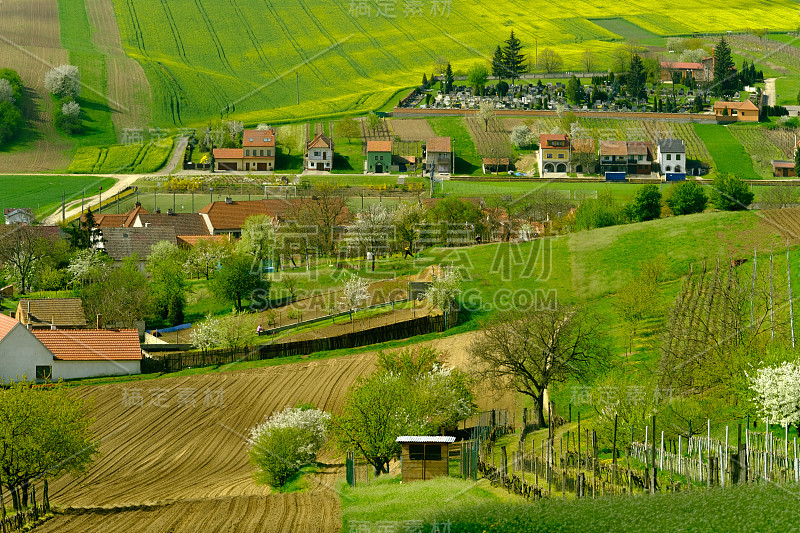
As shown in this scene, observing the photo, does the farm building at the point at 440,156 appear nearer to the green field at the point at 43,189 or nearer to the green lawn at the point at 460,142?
the green lawn at the point at 460,142

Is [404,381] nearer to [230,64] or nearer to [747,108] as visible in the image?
[747,108]

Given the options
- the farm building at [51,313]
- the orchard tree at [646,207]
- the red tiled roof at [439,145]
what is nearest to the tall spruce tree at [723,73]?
the red tiled roof at [439,145]

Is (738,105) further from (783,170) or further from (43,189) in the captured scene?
(43,189)

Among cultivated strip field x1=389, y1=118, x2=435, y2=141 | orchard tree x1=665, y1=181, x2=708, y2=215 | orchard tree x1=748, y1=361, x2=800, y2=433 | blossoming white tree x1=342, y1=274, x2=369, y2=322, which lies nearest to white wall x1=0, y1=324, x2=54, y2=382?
blossoming white tree x1=342, y1=274, x2=369, y2=322

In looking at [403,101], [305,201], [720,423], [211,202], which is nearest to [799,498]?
[720,423]

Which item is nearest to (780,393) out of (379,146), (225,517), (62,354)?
(225,517)

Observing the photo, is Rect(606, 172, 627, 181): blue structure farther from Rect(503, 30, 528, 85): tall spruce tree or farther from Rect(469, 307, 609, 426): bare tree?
Rect(469, 307, 609, 426): bare tree
